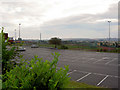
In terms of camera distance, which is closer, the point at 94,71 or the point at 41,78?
the point at 41,78

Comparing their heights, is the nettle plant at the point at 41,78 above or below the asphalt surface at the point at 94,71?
above

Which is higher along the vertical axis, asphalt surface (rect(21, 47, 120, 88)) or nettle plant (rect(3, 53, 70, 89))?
nettle plant (rect(3, 53, 70, 89))

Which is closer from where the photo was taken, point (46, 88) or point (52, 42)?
point (46, 88)

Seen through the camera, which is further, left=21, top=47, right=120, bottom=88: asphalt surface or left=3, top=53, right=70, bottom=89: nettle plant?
left=21, top=47, right=120, bottom=88: asphalt surface

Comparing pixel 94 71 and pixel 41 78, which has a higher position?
pixel 41 78

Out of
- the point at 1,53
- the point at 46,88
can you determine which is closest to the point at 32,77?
the point at 46,88

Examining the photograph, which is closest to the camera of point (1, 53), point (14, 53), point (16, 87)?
point (16, 87)

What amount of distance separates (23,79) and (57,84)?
619mm

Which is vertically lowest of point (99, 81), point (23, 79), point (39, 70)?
point (99, 81)

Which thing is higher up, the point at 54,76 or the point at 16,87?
the point at 54,76

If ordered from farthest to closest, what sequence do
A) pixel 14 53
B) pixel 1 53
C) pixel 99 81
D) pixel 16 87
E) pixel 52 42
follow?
pixel 52 42
pixel 99 81
pixel 14 53
pixel 1 53
pixel 16 87

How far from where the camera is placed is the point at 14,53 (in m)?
4.05

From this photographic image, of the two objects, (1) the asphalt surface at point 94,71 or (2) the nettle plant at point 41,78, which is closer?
(2) the nettle plant at point 41,78

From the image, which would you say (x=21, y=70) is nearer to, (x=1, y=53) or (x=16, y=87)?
(x=16, y=87)
